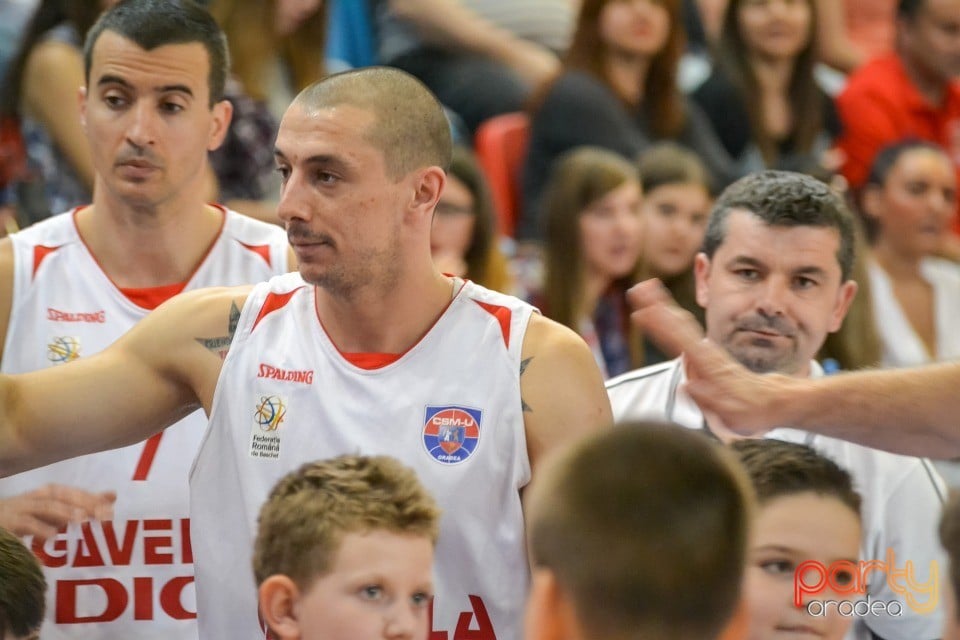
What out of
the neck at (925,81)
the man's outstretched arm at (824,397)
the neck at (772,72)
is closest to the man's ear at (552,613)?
the man's outstretched arm at (824,397)

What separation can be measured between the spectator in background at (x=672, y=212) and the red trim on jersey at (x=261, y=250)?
291 centimetres

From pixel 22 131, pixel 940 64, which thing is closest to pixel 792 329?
pixel 22 131

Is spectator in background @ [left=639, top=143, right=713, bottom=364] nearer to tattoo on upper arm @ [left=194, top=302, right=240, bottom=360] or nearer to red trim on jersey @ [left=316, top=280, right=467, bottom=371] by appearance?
red trim on jersey @ [left=316, top=280, right=467, bottom=371]

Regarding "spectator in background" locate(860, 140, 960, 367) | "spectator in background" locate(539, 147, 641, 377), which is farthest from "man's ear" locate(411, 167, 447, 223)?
"spectator in background" locate(860, 140, 960, 367)

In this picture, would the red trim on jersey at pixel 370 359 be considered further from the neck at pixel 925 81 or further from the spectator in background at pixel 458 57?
the neck at pixel 925 81

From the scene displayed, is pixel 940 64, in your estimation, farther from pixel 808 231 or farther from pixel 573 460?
pixel 573 460

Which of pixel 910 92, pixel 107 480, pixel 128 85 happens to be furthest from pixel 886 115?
pixel 107 480

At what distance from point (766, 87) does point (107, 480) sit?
5.19 metres

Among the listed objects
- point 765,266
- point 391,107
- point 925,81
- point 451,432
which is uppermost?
point 925,81

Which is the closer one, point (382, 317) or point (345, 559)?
point (345, 559)

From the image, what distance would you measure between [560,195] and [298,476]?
4041 millimetres

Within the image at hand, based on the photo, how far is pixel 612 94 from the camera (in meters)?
7.91

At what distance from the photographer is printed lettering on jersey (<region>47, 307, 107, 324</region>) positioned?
470 centimetres

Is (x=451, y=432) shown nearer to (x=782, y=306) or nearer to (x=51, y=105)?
(x=782, y=306)
